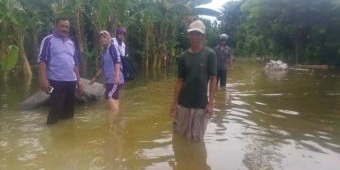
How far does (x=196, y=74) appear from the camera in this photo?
586cm

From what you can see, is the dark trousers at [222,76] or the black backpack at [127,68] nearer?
the black backpack at [127,68]

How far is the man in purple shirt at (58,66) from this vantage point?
275 inches

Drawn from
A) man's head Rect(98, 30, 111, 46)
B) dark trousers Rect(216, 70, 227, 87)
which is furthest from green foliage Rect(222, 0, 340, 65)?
man's head Rect(98, 30, 111, 46)

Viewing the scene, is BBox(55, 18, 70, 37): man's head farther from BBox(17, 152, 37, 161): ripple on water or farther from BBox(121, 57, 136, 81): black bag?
BBox(17, 152, 37, 161): ripple on water

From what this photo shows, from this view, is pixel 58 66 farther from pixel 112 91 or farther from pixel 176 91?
pixel 176 91

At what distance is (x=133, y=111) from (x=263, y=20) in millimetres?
28966

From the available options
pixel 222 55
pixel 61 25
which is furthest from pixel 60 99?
pixel 222 55

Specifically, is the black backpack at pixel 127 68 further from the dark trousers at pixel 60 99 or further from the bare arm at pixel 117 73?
the dark trousers at pixel 60 99

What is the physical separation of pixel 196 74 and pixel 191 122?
2.08 ft

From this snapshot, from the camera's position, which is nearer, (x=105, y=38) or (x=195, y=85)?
(x=195, y=85)

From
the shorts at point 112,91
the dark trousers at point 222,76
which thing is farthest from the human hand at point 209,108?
the dark trousers at point 222,76

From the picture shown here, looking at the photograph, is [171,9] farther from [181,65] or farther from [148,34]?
[181,65]

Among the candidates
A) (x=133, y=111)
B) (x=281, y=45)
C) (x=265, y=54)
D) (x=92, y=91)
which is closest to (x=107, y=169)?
(x=133, y=111)

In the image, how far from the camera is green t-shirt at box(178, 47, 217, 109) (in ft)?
19.0
